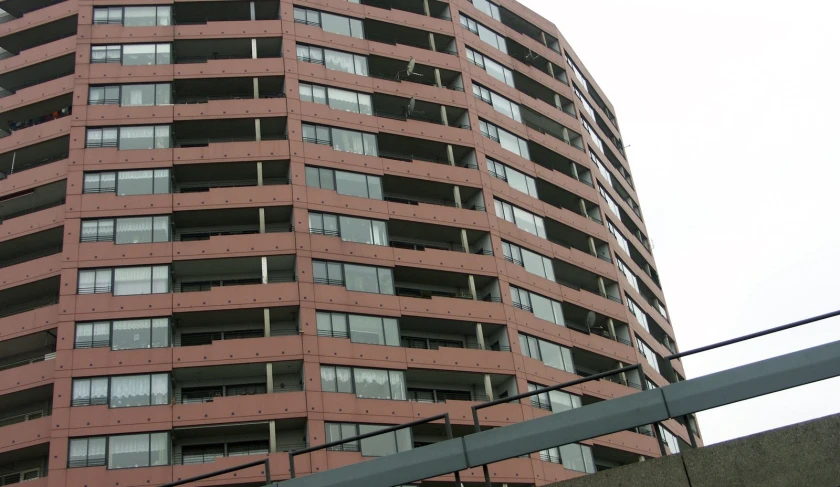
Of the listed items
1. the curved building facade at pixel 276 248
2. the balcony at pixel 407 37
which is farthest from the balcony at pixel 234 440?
the balcony at pixel 407 37

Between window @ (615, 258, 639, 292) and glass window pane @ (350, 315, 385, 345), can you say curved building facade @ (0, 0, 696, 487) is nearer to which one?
glass window pane @ (350, 315, 385, 345)

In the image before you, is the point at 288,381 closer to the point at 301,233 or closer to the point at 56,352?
the point at 301,233

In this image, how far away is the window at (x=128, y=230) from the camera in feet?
193

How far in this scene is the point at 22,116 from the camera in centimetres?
6662

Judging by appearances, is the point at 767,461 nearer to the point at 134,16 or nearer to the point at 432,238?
the point at 432,238

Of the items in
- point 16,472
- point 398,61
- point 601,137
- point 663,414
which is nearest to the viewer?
point 663,414

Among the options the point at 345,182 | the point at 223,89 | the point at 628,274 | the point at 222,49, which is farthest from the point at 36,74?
the point at 628,274

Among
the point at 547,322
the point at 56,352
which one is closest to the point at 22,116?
the point at 56,352

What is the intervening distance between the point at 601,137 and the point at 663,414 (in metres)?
73.7

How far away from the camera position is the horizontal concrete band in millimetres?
16781

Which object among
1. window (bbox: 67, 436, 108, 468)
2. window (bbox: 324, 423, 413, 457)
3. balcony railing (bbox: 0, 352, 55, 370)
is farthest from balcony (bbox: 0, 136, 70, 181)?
window (bbox: 324, 423, 413, 457)

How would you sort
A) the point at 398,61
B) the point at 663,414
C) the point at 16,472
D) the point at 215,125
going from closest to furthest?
the point at 663,414
the point at 16,472
the point at 215,125
the point at 398,61

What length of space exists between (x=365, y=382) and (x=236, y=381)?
774 cm

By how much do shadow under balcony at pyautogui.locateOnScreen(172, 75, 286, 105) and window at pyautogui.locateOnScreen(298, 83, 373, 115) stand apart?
170 centimetres
